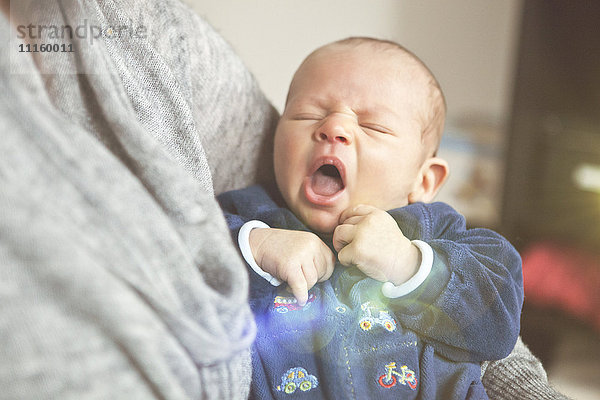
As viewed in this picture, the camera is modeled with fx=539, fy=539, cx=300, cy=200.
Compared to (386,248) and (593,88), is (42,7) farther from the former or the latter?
(593,88)

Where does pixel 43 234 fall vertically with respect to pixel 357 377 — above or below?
above

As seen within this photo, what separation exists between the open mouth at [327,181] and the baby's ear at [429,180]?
0.12 meters

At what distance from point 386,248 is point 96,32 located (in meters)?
0.35

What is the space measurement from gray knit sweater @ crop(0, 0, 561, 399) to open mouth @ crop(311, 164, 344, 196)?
0.19 m

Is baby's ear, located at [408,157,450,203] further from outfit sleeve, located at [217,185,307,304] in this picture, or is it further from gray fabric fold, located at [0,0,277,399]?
gray fabric fold, located at [0,0,277,399]

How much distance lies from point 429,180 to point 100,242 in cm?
52

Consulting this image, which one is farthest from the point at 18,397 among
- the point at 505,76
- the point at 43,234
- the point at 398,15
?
the point at 505,76

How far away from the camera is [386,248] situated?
0.56m

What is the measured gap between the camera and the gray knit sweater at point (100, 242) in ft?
1.05

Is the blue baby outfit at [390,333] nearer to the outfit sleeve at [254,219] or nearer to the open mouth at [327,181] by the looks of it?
the outfit sleeve at [254,219]

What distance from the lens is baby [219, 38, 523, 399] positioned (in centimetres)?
55

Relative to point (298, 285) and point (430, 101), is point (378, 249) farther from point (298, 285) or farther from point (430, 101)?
point (430, 101)

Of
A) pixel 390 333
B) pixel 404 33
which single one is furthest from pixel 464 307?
pixel 404 33

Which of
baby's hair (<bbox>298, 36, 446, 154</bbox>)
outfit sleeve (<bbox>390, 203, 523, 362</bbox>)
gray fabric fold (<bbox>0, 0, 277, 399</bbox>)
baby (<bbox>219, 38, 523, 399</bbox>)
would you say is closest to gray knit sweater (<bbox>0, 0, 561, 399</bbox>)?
gray fabric fold (<bbox>0, 0, 277, 399</bbox>)
